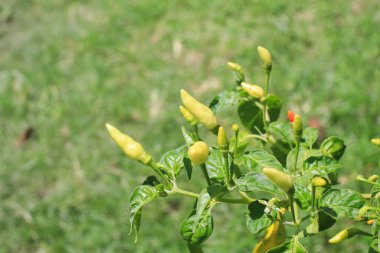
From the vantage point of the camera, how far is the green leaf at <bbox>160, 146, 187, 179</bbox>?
3.07 feet

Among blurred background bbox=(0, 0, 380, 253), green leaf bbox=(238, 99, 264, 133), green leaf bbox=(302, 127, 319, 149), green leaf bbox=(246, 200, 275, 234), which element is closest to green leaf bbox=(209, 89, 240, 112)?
green leaf bbox=(238, 99, 264, 133)

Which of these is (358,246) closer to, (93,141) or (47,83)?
(93,141)

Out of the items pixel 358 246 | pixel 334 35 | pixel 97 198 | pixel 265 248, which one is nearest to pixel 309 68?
pixel 334 35

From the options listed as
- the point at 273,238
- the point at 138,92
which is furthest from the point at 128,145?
the point at 138,92

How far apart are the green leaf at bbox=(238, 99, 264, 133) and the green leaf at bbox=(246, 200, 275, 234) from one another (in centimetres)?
22

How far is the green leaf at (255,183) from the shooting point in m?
0.85

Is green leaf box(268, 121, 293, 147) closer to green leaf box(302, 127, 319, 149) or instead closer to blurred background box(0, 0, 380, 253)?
green leaf box(302, 127, 319, 149)

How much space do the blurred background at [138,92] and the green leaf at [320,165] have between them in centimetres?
154

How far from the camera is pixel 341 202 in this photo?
0.86 m

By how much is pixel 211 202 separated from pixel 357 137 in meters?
1.96

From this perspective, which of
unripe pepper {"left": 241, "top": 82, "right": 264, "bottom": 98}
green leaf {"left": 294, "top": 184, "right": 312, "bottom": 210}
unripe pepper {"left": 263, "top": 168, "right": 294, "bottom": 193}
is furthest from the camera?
unripe pepper {"left": 241, "top": 82, "right": 264, "bottom": 98}

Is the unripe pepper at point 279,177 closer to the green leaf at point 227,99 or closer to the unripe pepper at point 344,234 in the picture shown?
the unripe pepper at point 344,234

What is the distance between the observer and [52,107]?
3.29 metres

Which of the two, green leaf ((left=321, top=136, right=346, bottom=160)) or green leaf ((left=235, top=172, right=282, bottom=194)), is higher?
green leaf ((left=235, top=172, right=282, bottom=194))
